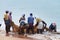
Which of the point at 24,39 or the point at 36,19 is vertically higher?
the point at 36,19

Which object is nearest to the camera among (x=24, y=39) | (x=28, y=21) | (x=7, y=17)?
(x=24, y=39)

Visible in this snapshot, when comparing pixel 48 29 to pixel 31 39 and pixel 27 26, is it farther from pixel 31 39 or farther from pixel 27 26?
pixel 31 39

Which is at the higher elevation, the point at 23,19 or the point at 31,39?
the point at 23,19

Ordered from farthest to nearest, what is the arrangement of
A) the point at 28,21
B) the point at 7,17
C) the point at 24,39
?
1. the point at 28,21
2. the point at 7,17
3. the point at 24,39

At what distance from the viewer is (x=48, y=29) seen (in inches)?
802

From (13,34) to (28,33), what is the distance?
1203mm

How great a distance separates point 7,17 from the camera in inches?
715

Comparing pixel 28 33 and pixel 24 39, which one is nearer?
pixel 24 39

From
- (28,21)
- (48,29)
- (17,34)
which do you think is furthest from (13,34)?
(48,29)

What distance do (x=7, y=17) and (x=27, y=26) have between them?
1.71m

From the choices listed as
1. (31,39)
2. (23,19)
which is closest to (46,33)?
(23,19)

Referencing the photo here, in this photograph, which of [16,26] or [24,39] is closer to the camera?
[24,39]

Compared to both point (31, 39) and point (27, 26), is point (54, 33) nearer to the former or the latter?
point (27, 26)

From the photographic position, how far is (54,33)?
799 inches
